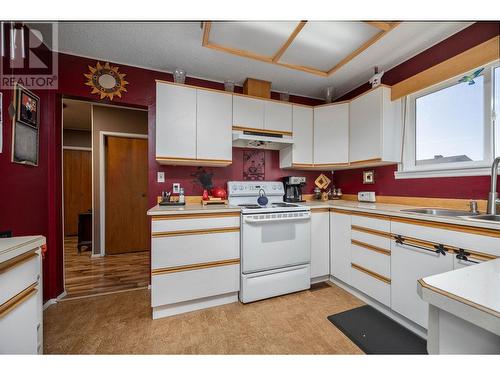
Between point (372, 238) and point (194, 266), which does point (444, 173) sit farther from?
point (194, 266)

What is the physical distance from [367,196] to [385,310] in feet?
3.71

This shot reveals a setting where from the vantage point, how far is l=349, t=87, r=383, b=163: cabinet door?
2.02 m

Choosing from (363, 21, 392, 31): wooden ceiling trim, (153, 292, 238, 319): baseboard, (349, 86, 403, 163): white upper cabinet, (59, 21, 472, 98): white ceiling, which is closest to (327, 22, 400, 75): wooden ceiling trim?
(363, 21, 392, 31): wooden ceiling trim

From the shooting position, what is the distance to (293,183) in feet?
8.34

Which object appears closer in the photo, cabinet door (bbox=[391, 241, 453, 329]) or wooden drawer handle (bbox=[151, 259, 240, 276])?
cabinet door (bbox=[391, 241, 453, 329])

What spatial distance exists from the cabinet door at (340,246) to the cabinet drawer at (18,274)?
7.30ft

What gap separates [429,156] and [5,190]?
330 centimetres

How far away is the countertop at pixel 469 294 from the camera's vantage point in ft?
1.47

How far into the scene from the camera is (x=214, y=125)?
82.5 inches

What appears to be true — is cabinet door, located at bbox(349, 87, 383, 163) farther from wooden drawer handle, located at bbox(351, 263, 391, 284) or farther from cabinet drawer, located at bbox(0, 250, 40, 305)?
cabinet drawer, located at bbox(0, 250, 40, 305)

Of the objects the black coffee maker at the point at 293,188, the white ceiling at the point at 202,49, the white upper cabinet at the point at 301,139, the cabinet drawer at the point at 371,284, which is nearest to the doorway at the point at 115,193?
the white ceiling at the point at 202,49

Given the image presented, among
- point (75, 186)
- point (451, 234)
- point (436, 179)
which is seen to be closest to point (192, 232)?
point (451, 234)

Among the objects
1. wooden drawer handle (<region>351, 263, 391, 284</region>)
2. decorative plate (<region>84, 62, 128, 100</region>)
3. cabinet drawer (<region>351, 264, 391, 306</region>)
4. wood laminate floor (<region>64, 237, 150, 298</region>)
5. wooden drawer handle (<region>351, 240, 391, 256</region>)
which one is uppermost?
decorative plate (<region>84, 62, 128, 100</region>)

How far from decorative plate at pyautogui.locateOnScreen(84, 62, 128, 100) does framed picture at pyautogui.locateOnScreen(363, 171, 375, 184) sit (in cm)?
283
